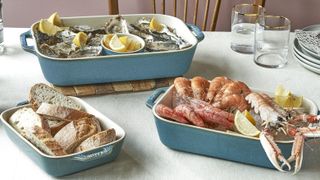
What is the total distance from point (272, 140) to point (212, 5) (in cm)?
140

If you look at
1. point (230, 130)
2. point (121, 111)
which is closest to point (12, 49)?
point (121, 111)

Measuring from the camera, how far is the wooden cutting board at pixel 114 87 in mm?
1368

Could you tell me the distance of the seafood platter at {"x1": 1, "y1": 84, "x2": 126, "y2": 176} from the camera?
103 cm

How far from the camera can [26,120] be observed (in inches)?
43.8

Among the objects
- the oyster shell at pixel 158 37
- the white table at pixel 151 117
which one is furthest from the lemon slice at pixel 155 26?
the white table at pixel 151 117

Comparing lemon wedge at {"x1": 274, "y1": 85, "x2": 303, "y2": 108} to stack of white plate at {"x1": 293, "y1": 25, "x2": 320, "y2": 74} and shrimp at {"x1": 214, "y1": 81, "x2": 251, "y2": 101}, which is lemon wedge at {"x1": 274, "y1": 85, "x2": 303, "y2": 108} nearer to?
shrimp at {"x1": 214, "y1": 81, "x2": 251, "y2": 101}

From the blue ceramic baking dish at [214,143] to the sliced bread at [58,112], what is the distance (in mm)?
165

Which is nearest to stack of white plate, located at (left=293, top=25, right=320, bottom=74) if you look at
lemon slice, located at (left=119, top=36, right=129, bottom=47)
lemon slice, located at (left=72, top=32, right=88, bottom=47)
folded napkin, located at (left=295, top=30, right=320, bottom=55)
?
folded napkin, located at (left=295, top=30, right=320, bottom=55)

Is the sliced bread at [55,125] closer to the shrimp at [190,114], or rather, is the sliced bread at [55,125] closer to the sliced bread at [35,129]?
the sliced bread at [35,129]

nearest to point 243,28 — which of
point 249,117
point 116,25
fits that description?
point 116,25

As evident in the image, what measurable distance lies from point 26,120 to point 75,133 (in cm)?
11

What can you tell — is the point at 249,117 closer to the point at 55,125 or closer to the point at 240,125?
the point at 240,125

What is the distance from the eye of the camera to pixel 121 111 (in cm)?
131

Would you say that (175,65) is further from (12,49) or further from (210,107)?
(12,49)
